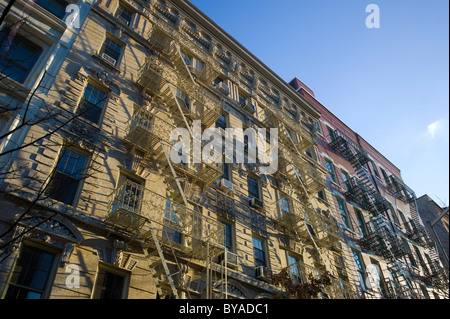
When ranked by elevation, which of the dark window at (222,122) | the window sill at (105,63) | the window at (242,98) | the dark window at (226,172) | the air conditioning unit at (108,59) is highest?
the window at (242,98)

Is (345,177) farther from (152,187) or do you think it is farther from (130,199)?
(130,199)

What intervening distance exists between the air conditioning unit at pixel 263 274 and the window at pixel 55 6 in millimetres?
14555

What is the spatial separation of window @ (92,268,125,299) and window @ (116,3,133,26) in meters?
14.3

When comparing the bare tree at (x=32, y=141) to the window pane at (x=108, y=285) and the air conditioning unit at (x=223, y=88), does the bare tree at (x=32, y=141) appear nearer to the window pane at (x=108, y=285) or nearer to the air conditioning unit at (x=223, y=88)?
the window pane at (x=108, y=285)

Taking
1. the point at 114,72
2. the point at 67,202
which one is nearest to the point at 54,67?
the point at 114,72

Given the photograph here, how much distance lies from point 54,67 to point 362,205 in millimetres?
24775

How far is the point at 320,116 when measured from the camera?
3416 cm

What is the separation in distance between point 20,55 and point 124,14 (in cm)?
851

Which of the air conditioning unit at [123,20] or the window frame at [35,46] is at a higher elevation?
the air conditioning unit at [123,20]

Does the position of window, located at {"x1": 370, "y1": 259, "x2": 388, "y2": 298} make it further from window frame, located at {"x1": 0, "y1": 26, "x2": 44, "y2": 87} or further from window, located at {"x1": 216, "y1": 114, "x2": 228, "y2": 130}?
window frame, located at {"x1": 0, "y1": 26, "x2": 44, "y2": 87}

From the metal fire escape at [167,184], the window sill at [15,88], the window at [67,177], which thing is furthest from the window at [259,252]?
the window sill at [15,88]

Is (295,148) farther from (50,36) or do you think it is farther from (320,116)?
(50,36)

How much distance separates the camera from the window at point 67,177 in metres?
11.6

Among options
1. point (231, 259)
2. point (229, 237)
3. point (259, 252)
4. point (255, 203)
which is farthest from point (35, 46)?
point (259, 252)
